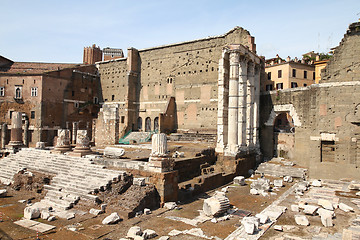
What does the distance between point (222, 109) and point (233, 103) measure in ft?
3.15

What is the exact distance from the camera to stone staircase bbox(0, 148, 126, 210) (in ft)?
37.0

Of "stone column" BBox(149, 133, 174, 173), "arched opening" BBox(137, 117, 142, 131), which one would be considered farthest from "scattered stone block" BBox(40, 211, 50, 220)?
"arched opening" BBox(137, 117, 142, 131)

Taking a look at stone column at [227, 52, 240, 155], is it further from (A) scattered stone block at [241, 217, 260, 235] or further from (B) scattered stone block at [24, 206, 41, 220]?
(B) scattered stone block at [24, 206, 41, 220]

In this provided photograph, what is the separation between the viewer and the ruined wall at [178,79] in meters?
27.3

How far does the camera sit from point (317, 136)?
1709 centimetres

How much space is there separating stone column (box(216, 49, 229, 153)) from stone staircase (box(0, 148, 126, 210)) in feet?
28.4

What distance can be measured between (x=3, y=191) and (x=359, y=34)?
20464 millimetres

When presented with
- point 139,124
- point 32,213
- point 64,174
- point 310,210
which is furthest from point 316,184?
point 139,124

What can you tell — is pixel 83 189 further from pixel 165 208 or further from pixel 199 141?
pixel 199 141

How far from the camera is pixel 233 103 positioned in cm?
1853

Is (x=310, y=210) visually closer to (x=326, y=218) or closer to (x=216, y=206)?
(x=326, y=218)

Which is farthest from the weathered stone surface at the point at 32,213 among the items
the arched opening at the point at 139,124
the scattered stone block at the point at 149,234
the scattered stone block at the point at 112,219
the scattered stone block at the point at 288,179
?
the arched opening at the point at 139,124

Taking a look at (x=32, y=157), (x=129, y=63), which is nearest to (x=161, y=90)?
(x=129, y=63)

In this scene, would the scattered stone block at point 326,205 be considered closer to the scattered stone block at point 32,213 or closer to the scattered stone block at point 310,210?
the scattered stone block at point 310,210
